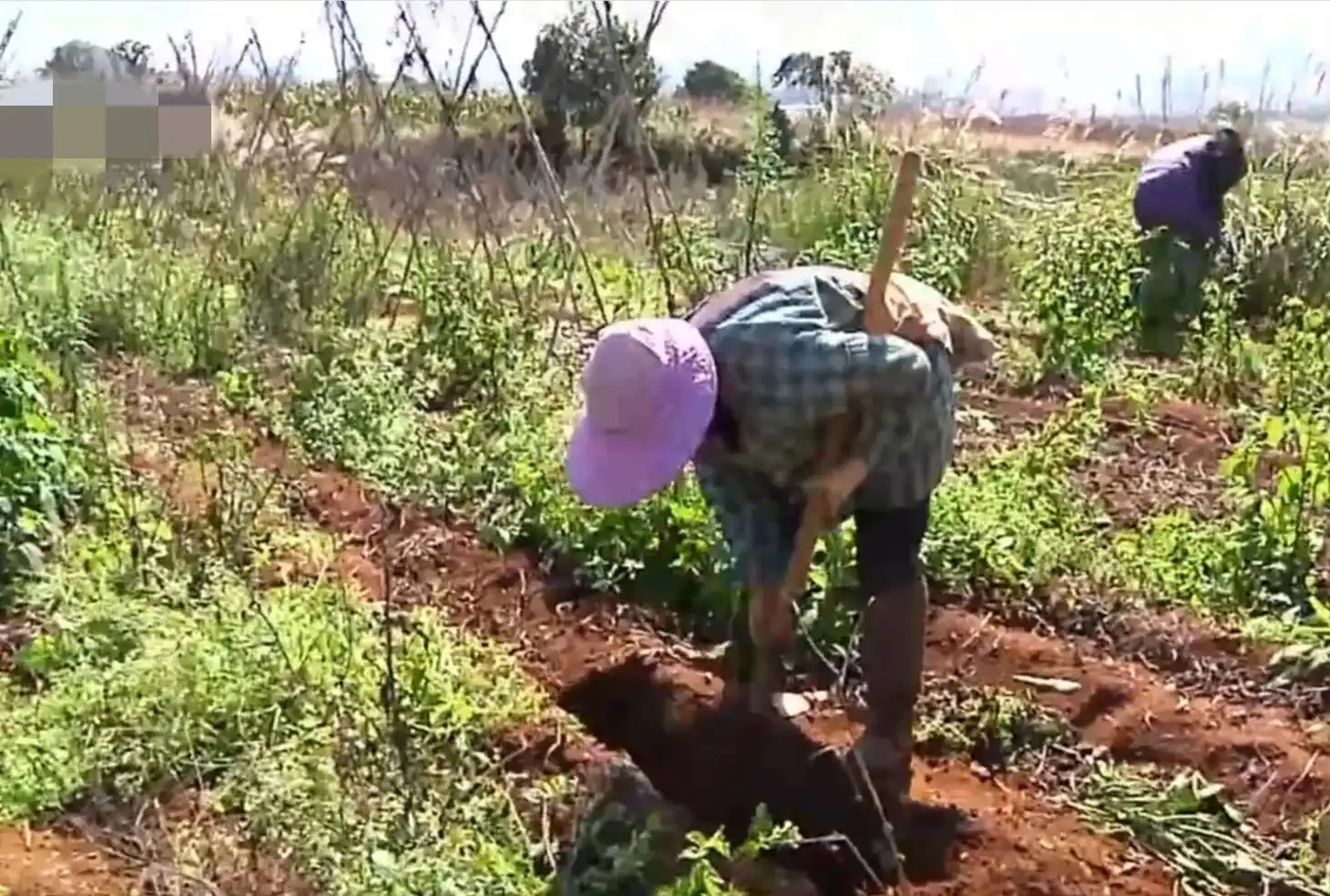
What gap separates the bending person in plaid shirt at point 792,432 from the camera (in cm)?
296

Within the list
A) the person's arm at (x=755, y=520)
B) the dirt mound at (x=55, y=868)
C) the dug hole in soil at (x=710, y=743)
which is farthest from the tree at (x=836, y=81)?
the dirt mound at (x=55, y=868)

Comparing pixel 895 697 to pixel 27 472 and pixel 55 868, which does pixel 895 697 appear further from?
pixel 27 472

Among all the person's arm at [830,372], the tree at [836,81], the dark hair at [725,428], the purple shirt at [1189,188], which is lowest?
the dark hair at [725,428]

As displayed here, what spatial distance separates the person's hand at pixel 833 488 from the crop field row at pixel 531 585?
1.55 feet

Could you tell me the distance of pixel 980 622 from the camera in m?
4.16

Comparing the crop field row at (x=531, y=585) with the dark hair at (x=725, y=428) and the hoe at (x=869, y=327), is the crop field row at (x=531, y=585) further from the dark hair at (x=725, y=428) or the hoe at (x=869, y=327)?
the dark hair at (x=725, y=428)

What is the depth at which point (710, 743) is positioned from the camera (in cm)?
345

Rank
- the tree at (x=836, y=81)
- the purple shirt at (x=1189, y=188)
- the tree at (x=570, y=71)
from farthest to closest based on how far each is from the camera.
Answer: the tree at (x=570, y=71), the tree at (x=836, y=81), the purple shirt at (x=1189, y=188)

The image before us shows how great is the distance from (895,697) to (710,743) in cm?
39

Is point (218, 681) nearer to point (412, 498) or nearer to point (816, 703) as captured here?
point (816, 703)

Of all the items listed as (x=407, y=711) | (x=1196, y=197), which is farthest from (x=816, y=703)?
(x=1196, y=197)

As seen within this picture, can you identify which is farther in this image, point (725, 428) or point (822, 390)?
point (725, 428)

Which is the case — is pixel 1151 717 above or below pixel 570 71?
below

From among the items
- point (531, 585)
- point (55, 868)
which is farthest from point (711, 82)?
point (55, 868)
